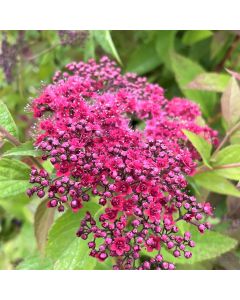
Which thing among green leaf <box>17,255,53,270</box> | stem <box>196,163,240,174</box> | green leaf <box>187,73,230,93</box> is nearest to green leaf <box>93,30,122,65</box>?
green leaf <box>187,73,230,93</box>

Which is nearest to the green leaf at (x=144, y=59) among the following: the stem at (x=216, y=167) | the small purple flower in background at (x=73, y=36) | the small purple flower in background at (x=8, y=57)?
the small purple flower in background at (x=73, y=36)

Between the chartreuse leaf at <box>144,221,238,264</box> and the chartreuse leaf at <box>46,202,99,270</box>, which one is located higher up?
the chartreuse leaf at <box>46,202,99,270</box>

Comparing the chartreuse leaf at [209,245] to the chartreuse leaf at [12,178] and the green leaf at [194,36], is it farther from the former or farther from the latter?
the green leaf at [194,36]

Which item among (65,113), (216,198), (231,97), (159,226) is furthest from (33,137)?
(216,198)

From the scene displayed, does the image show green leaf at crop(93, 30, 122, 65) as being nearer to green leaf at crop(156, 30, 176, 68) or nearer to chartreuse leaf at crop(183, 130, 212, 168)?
green leaf at crop(156, 30, 176, 68)

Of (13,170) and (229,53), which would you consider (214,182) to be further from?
(229,53)

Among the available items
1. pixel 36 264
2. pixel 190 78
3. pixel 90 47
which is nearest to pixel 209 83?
pixel 190 78
